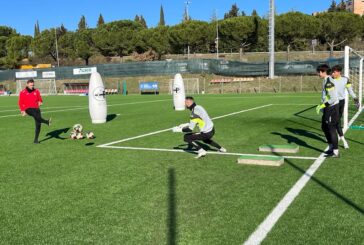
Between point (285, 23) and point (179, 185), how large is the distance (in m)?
78.1

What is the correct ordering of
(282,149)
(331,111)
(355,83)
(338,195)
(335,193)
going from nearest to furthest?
(338,195) → (335,193) → (331,111) → (282,149) → (355,83)

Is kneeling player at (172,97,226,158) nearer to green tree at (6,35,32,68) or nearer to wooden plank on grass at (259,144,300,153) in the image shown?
wooden plank on grass at (259,144,300,153)

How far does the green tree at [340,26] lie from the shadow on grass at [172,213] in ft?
254

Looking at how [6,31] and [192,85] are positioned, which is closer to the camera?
[192,85]

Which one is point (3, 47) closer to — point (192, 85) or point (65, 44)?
point (65, 44)

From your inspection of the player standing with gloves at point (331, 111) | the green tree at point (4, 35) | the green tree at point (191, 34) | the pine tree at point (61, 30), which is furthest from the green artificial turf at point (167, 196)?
the pine tree at point (61, 30)

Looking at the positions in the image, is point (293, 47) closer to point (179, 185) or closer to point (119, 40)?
point (119, 40)

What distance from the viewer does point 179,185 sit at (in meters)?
6.81

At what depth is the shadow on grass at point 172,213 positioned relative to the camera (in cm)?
462

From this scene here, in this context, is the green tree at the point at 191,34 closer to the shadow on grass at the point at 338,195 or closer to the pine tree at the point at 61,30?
the pine tree at the point at 61,30

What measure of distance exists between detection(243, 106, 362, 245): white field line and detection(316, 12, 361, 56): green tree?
76.3m

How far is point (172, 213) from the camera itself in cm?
543

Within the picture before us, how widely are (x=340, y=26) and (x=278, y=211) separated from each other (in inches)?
3214

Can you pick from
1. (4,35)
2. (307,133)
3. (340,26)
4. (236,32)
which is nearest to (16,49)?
(4,35)
